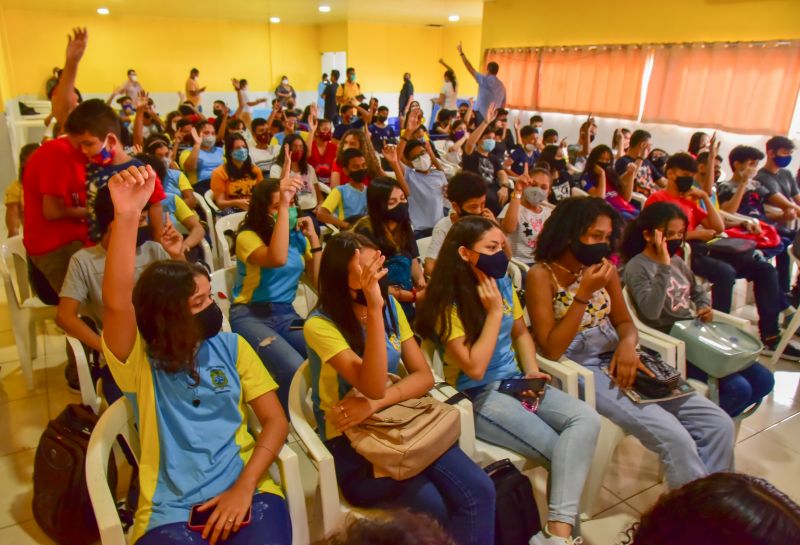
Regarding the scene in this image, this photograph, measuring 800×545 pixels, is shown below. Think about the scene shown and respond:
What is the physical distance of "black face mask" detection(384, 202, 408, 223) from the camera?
9.82 ft

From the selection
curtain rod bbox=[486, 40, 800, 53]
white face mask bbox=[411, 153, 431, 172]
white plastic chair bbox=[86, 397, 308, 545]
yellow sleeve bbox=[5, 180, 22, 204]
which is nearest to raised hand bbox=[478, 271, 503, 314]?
white plastic chair bbox=[86, 397, 308, 545]

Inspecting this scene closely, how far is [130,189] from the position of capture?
1.49 m

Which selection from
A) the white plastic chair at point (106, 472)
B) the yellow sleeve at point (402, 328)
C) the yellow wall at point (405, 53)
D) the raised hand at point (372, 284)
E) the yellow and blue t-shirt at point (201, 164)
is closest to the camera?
the white plastic chair at point (106, 472)

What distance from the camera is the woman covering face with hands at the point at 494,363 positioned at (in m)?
1.98

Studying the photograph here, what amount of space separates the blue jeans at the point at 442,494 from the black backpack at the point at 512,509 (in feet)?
0.23

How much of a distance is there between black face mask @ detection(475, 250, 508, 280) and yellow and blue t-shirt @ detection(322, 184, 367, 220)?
187 cm

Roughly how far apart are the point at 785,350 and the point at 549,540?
289 cm

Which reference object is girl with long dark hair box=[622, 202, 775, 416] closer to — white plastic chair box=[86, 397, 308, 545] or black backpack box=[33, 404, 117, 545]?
white plastic chair box=[86, 397, 308, 545]

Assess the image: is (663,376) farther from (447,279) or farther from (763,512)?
(763,512)

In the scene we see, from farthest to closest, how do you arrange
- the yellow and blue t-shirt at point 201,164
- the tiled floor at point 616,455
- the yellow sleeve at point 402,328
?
the yellow and blue t-shirt at point 201,164, the tiled floor at point 616,455, the yellow sleeve at point 402,328

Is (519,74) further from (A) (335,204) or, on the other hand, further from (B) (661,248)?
(B) (661,248)

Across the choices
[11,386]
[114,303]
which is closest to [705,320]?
[114,303]

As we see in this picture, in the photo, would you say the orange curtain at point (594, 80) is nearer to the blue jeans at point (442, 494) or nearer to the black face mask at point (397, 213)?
the black face mask at point (397, 213)

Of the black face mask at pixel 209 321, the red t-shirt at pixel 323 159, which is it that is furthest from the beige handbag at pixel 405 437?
the red t-shirt at pixel 323 159
